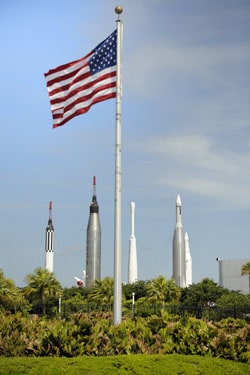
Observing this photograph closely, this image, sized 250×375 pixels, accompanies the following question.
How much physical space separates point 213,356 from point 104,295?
64.5m

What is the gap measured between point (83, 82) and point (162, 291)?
198 feet

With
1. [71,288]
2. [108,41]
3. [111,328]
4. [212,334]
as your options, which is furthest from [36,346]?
[71,288]

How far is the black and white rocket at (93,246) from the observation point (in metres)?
102

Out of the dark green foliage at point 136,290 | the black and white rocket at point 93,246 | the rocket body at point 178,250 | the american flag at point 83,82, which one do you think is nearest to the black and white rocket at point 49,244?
the black and white rocket at point 93,246

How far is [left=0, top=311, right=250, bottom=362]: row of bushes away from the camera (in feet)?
46.4

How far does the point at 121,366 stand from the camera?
1248 cm

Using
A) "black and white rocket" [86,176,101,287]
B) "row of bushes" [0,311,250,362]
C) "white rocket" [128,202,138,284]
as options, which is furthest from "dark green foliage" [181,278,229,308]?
"row of bushes" [0,311,250,362]

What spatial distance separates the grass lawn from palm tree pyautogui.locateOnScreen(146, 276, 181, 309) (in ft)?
211

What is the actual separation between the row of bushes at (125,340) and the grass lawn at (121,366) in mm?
962

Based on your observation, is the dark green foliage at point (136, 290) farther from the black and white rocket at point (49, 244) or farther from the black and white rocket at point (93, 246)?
the black and white rocket at point (49, 244)

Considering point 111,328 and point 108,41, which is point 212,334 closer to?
point 111,328

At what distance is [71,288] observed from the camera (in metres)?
97.8

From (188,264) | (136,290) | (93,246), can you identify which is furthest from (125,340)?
(188,264)

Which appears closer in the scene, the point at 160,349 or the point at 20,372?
the point at 20,372
